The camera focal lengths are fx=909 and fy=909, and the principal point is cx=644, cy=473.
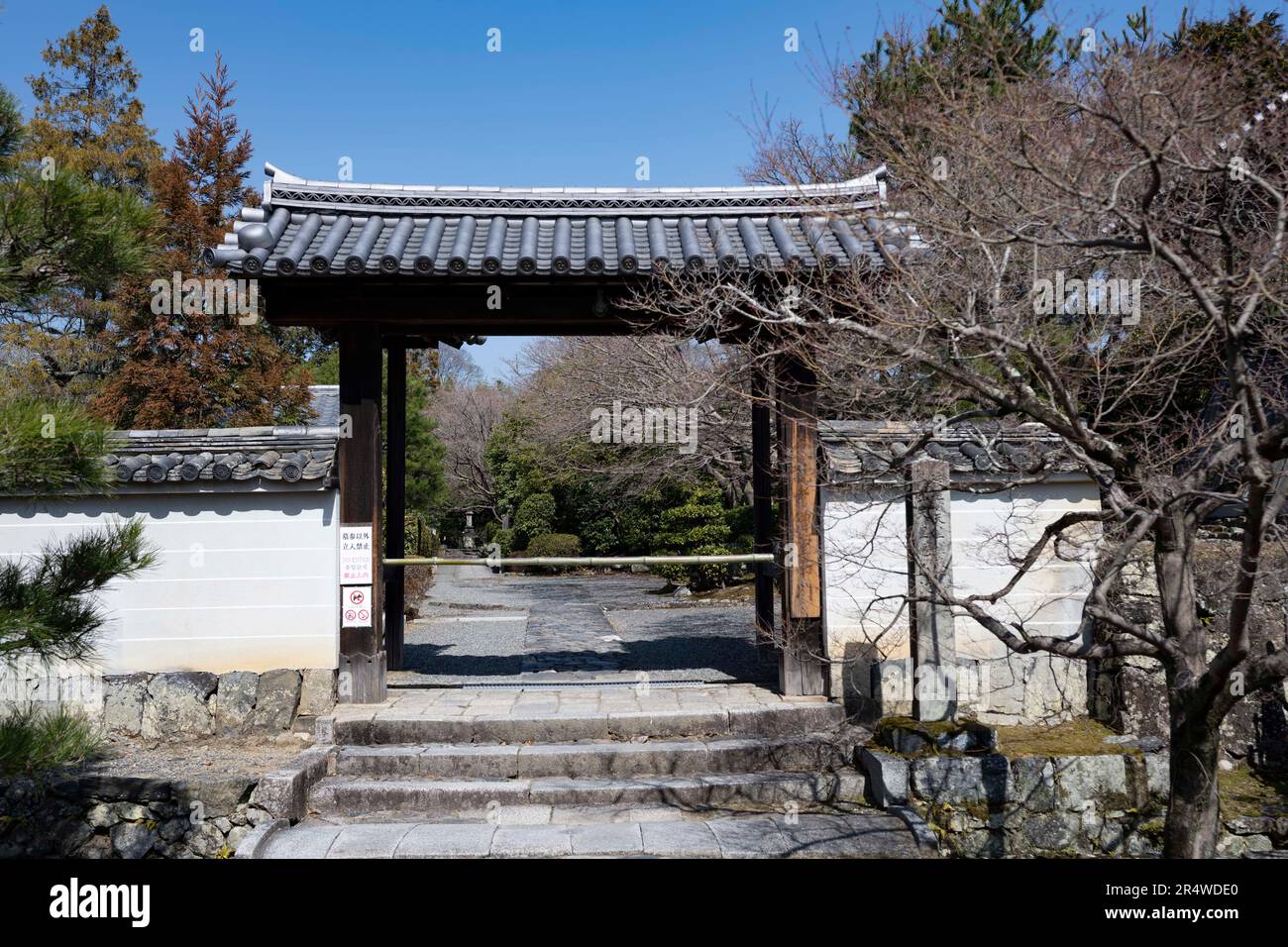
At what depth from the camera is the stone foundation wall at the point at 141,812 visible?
590 centimetres

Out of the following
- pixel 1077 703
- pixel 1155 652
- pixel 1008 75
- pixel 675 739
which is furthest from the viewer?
pixel 1008 75

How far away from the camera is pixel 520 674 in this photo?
8.99 meters

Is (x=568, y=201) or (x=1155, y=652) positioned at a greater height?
(x=568, y=201)

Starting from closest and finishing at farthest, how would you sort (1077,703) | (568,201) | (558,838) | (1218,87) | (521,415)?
(558,838), (1077,703), (568,201), (1218,87), (521,415)

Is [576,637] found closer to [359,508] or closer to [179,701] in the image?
[359,508]

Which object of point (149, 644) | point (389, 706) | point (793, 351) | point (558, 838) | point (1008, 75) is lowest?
point (558, 838)

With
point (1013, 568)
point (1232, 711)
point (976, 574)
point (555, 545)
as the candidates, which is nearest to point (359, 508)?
point (976, 574)

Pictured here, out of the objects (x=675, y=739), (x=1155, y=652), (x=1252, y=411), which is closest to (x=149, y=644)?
(x=675, y=739)

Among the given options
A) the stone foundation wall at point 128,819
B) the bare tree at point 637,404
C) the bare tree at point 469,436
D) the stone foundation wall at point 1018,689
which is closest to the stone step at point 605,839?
the stone foundation wall at point 128,819

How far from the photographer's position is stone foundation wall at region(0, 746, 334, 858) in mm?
5898

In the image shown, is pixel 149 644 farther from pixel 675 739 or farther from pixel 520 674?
pixel 675 739

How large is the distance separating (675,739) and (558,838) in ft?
4.96

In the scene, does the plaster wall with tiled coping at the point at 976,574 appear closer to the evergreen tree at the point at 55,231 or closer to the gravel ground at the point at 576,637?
the gravel ground at the point at 576,637

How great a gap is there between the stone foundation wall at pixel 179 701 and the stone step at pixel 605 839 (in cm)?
141
